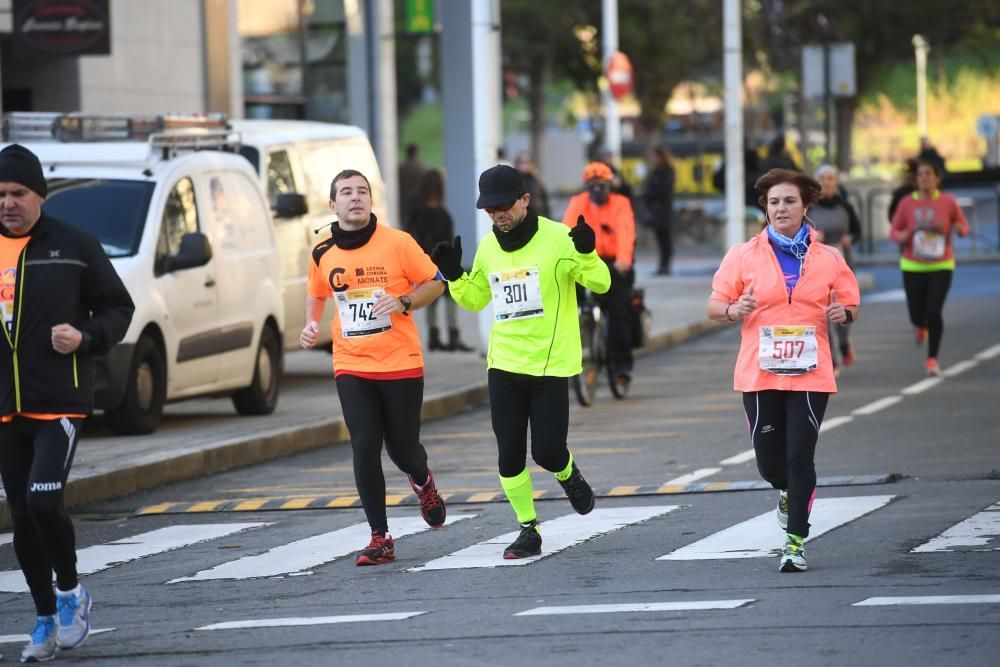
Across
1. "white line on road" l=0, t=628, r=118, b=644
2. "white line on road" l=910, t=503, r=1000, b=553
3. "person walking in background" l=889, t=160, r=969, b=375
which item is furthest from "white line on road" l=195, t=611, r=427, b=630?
"person walking in background" l=889, t=160, r=969, b=375

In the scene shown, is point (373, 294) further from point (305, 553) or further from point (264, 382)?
point (264, 382)

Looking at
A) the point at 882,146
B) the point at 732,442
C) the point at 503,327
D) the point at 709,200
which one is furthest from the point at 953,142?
the point at 503,327

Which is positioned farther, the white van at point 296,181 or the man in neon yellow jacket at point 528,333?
the white van at point 296,181

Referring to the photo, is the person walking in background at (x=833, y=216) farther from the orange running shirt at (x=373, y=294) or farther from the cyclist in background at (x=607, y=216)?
the orange running shirt at (x=373, y=294)

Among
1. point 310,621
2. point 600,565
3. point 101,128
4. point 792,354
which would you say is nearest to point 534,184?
point 101,128

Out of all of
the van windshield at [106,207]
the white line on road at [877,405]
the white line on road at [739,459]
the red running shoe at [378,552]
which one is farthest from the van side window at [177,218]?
the red running shoe at [378,552]

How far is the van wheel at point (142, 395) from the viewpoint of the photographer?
14570 mm

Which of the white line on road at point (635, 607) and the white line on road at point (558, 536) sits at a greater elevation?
the white line on road at point (635, 607)

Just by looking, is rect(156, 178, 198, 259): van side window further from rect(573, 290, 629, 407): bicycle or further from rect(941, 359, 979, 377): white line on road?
rect(941, 359, 979, 377): white line on road

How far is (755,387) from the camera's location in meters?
8.98

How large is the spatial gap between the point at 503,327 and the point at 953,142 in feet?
243

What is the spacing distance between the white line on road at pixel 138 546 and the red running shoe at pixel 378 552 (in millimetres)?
1290

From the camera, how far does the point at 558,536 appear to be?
33.4 ft

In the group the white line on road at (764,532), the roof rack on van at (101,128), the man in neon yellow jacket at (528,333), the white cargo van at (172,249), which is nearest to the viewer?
the white line on road at (764,532)
